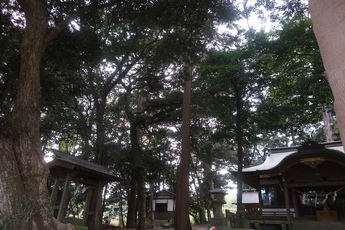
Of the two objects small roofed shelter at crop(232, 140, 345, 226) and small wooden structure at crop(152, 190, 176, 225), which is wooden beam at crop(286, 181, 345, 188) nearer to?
small roofed shelter at crop(232, 140, 345, 226)

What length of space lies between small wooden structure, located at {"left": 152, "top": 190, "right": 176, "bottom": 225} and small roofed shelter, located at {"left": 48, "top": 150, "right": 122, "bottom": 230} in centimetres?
1326

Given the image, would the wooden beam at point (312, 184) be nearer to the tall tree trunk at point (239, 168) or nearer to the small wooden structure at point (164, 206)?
the tall tree trunk at point (239, 168)

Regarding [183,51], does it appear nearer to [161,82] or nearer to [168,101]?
[161,82]

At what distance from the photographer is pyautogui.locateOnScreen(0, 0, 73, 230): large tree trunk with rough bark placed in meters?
3.90

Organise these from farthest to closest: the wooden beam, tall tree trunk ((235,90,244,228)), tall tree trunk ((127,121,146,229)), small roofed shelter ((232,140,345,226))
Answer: tall tree trunk ((127,121,146,229)) < the wooden beam < tall tree trunk ((235,90,244,228)) < small roofed shelter ((232,140,345,226))

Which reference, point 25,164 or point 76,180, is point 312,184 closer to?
point 76,180

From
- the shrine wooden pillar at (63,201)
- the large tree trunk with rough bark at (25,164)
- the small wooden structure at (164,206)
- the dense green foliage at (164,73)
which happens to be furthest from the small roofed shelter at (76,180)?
the small wooden structure at (164,206)

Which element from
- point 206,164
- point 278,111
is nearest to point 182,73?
point 278,111

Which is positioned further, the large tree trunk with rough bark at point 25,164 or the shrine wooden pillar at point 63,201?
the shrine wooden pillar at point 63,201

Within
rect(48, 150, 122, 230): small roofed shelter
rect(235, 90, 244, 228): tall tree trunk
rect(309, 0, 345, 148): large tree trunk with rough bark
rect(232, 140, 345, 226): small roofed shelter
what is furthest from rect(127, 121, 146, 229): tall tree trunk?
rect(309, 0, 345, 148): large tree trunk with rough bark

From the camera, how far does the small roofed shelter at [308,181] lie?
9.98 metres

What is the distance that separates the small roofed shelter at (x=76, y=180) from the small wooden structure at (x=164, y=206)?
43.5ft

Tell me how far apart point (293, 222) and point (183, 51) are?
959 centimetres

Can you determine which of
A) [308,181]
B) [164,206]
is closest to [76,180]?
[308,181]
